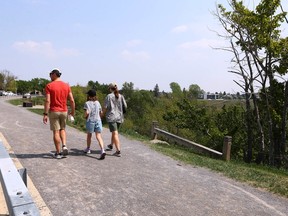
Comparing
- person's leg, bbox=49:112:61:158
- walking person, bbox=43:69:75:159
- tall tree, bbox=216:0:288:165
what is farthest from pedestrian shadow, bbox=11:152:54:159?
tall tree, bbox=216:0:288:165

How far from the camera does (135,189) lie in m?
4.76

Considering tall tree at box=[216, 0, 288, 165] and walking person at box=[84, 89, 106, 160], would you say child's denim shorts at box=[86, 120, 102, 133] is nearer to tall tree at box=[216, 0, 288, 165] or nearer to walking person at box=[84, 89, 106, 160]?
walking person at box=[84, 89, 106, 160]

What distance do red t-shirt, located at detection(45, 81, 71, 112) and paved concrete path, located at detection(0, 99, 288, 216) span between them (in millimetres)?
1080

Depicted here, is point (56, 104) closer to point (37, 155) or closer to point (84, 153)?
point (37, 155)

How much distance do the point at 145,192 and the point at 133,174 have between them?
1018 mm

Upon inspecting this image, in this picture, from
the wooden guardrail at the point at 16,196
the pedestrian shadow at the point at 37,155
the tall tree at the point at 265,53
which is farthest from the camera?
the tall tree at the point at 265,53

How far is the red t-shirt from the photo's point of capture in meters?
6.25

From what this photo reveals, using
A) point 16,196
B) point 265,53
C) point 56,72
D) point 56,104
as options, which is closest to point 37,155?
point 56,104

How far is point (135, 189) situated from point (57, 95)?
2.71 m

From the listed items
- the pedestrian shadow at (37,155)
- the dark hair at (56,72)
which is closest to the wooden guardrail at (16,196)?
the dark hair at (56,72)

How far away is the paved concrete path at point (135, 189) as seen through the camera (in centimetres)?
402

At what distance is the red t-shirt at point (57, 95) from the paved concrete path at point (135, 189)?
108 cm

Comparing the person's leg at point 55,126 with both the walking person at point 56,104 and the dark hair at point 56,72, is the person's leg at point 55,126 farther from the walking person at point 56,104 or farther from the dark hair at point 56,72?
the dark hair at point 56,72

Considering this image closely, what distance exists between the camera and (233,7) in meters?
19.1
